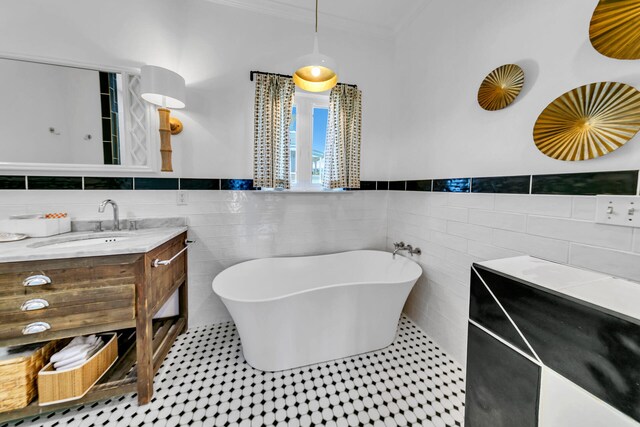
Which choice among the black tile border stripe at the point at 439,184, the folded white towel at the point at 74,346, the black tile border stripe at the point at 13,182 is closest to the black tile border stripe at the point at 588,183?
the black tile border stripe at the point at 439,184

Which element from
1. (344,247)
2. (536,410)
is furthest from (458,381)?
(344,247)

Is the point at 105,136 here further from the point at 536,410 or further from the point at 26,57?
the point at 536,410

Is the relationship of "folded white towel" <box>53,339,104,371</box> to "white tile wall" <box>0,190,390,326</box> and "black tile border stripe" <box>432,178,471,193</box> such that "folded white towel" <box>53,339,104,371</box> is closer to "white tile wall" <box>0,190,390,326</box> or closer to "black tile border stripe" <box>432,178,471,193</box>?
"white tile wall" <box>0,190,390,326</box>

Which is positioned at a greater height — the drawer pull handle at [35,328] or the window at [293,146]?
the window at [293,146]

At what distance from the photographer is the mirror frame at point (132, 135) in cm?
167

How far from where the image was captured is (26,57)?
156cm

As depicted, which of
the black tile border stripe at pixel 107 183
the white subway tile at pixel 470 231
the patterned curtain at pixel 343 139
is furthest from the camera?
the patterned curtain at pixel 343 139

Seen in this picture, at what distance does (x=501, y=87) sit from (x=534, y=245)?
0.91m

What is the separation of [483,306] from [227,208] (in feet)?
6.16

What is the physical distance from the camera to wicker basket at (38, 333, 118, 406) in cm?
116

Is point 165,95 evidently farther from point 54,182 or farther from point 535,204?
point 535,204

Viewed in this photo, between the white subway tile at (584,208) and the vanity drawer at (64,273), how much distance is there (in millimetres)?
2140

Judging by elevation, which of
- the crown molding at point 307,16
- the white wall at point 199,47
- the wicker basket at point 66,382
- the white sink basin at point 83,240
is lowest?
the wicker basket at point 66,382

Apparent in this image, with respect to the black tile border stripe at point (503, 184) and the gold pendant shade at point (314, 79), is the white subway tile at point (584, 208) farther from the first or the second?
the gold pendant shade at point (314, 79)
